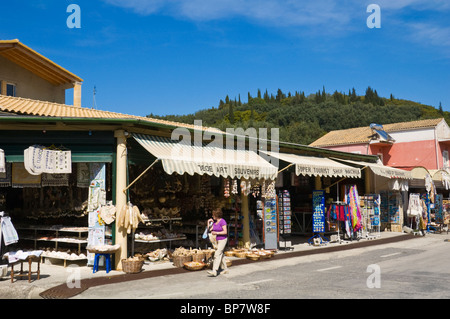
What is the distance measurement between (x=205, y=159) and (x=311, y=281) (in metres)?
4.16

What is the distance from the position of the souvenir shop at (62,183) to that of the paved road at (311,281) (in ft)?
8.22

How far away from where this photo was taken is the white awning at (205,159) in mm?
10039

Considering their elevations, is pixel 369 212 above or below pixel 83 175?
below

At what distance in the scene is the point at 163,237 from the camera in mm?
11836

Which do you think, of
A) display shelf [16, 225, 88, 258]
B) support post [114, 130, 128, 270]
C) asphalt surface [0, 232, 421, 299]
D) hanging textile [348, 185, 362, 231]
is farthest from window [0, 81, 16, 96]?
hanging textile [348, 185, 362, 231]

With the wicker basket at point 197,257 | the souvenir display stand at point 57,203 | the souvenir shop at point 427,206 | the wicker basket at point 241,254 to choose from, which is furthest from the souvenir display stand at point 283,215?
the souvenir shop at point 427,206

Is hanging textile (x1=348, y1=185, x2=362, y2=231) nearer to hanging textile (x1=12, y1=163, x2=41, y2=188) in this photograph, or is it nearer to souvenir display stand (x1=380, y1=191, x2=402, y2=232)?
souvenir display stand (x1=380, y1=191, x2=402, y2=232)

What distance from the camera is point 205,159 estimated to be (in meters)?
11.0

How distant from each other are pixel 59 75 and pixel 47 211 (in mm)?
10718

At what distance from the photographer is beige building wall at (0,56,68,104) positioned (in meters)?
18.5

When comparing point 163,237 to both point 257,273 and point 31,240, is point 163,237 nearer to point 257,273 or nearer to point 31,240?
point 257,273

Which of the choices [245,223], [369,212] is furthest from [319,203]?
[369,212]

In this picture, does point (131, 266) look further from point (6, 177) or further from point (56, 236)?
point (6, 177)
